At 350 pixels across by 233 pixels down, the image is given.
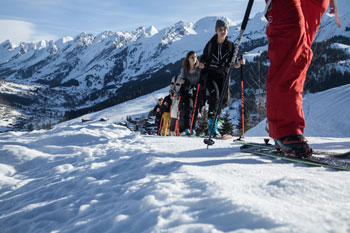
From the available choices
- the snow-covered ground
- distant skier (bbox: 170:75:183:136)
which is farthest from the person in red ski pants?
distant skier (bbox: 170:75:183:136)

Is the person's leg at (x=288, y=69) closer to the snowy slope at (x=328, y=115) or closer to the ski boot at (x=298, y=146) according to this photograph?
the ski boot at (x=298, y=146)

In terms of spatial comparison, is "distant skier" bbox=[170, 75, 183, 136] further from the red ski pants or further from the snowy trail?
the red ski pants

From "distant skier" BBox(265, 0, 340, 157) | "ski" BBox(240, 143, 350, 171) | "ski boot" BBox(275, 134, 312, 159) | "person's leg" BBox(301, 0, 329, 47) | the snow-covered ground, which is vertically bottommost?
the snow-covered ground

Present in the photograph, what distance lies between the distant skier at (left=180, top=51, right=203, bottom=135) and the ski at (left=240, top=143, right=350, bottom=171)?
440 centimetres

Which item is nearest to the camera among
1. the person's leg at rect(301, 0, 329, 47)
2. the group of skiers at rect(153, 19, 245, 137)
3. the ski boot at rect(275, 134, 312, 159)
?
the ski boot at rect(275, 134, 312, 159)

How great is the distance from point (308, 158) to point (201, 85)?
3900mm

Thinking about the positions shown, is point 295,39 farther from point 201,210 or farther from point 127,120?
point 127,120

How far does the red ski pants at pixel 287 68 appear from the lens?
2430 millimetres

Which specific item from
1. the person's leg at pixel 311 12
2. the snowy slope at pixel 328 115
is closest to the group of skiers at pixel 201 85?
the person's leg at pixel 311 12

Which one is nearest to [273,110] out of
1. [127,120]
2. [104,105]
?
[127,120]

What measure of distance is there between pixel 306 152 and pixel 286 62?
941mm

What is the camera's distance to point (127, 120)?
10906cm

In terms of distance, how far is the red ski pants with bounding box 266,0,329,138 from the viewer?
243 cm

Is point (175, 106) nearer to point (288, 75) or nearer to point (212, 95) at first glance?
point (212, 95)
